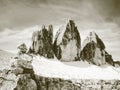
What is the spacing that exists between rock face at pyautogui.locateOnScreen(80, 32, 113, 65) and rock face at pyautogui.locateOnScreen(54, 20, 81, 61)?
2342 millimetres

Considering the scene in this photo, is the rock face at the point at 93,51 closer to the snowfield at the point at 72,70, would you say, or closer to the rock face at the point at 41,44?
the snowfield at the point at 72,70

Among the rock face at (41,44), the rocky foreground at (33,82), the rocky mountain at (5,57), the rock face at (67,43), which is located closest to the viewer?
the rocky foreground at (33,82)

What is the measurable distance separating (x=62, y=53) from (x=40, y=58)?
7.18 m

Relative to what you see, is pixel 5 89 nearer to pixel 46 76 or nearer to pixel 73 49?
pixel 46 76

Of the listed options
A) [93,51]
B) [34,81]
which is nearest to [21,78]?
[34,81]

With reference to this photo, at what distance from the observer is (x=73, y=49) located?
10169 centimetres

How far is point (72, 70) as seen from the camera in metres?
93.8

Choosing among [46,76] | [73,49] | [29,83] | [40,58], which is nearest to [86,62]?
[73,49]

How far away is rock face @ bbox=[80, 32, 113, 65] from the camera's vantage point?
10331cm

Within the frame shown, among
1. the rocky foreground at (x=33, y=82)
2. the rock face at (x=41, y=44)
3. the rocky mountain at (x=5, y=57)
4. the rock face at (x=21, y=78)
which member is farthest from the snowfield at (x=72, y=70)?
the rocky mountain at (x=5, y=57)

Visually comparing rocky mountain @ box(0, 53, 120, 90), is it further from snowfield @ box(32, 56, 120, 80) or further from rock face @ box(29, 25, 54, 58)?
rock face @ box(29, 25, 54, 58)

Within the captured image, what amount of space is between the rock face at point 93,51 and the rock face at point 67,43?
234 centimetres

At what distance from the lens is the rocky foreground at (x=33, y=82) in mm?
76375

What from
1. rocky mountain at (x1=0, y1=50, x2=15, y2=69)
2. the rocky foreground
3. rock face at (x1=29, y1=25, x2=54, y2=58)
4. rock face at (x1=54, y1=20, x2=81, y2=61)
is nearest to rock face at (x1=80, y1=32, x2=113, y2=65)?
rock face at (x1=54, y1=20, x2=81, y2=61)
